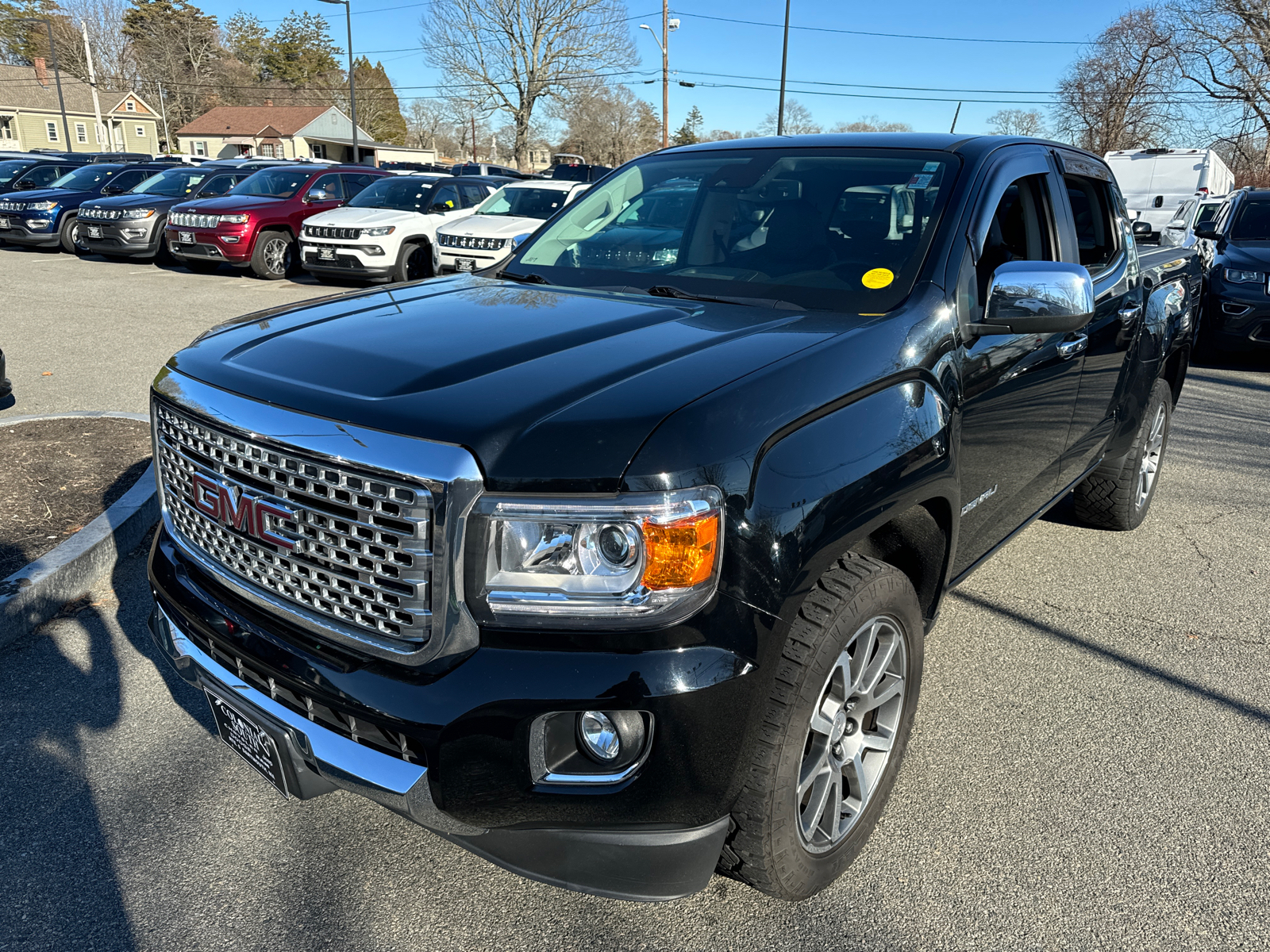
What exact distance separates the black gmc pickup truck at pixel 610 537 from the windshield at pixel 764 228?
26mm

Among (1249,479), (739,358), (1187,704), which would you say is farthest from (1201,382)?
(739,358)

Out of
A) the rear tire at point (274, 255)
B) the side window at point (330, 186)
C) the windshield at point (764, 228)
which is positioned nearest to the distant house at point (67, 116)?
the side window at point (330, 186)

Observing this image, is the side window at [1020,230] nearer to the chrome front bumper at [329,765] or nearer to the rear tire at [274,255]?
the chrome front bumper at [329,765]

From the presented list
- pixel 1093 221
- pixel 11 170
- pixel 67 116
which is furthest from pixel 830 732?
pixel 67 116

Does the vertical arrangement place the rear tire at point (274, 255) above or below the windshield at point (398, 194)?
below

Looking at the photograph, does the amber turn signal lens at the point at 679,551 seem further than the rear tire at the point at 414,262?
No

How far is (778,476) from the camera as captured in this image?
2008 millimetres

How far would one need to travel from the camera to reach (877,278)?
2830 mm

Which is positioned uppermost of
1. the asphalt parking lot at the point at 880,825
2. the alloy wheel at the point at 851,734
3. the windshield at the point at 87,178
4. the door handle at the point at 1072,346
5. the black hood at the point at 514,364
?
the black hood at the point at 514,364

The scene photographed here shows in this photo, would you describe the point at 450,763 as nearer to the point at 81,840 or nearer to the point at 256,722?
the point at 256,722

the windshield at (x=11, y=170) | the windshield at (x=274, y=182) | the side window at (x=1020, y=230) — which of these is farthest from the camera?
the windshield at (x=11, y=170)

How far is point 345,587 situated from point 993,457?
2.10 meters

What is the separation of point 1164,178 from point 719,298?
2159 cm

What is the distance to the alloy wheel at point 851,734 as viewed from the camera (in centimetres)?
231
